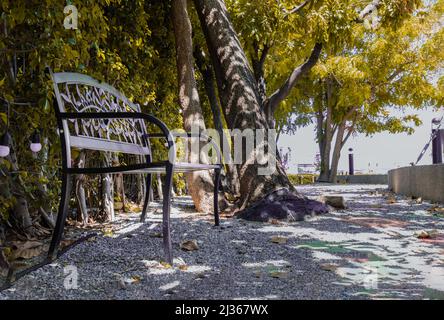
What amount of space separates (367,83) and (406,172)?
764cm

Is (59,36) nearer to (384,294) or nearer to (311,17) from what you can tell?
(384,294)

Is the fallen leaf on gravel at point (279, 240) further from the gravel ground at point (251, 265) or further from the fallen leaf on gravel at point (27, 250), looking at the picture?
the fallen leaf on gravel at point (27, 250)

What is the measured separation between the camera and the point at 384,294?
7.18 ft

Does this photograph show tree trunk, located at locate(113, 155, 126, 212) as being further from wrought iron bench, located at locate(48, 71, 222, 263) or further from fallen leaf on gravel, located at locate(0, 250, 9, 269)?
fallen leaf on gravel, located at locate(0, 250, 9, 269)

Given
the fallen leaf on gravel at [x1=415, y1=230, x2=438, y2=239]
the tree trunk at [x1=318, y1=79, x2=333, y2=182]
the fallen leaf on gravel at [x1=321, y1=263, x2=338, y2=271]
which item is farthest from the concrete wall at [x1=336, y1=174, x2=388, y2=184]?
the fallen leaf on gravel at [x1=321, y1=263, x2=338, y2=271]

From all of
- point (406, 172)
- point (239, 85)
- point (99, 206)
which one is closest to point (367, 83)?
point (406, 172)

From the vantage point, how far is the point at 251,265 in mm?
2830

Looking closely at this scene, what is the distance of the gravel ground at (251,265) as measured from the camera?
2.25 m

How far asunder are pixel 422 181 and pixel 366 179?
9938 mm

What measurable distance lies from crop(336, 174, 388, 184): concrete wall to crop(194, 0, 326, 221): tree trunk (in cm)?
1136

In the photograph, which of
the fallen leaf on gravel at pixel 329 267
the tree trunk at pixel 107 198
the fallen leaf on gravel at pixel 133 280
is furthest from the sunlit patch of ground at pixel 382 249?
the tree trunk at pixel 107 198

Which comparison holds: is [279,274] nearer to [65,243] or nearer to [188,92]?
[65,243]

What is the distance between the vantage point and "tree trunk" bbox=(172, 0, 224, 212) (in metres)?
5.52

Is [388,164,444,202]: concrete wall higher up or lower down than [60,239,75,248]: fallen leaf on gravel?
higher up
